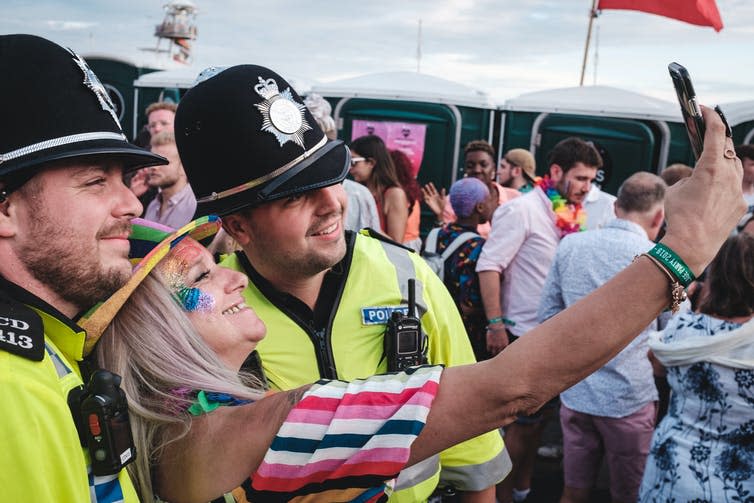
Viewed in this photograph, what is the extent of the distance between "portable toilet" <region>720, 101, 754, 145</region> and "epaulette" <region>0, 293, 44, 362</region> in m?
8.12

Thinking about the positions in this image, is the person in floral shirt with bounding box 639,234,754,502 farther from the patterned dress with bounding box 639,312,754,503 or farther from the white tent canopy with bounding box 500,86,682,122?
the white tent canopy with bounding box 500,86,682,122

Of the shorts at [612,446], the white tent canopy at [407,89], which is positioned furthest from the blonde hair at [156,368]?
the white tent canopy at [407,89]

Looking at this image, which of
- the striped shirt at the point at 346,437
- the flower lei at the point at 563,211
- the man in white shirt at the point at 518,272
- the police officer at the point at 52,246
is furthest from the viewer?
the flower lei at the point at 563,211

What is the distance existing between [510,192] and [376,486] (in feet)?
16.2

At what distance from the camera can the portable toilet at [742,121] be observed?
24.7 feet

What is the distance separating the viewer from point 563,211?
4254 mm

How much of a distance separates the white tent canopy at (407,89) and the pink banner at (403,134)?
347 millimetres

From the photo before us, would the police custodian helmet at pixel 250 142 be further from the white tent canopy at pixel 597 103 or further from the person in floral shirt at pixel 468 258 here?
the white tent canopy at pixel 597 103

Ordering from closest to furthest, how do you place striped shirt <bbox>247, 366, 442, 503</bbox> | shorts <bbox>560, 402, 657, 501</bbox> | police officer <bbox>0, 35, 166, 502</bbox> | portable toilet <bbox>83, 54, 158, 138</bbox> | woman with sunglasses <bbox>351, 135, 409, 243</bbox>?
police officer <bbox>0, 35, 166, 502</bbox> < striped shirt <bbox>247, 366, 442, 503</bbox> < shorts <bbox>560, 402, 657, 501</bbox> < woman with sunglasses <bbox>351, 135, 409, 243</bbox> < portable toilet <bbox>83, 54, 158, 138</bbox>

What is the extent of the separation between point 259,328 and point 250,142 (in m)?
0.48

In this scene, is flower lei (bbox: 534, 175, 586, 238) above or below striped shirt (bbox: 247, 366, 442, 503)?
below

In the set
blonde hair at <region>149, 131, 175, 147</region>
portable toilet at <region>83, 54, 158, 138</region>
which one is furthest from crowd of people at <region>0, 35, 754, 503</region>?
portable toilet at <region>83, 54, 158, 138</region>

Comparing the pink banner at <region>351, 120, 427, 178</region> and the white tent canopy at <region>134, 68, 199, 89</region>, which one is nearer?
the pink banner at <region>351, 120, 427, 178</region>

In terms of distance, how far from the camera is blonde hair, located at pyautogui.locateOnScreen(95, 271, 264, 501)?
1.31 metres
